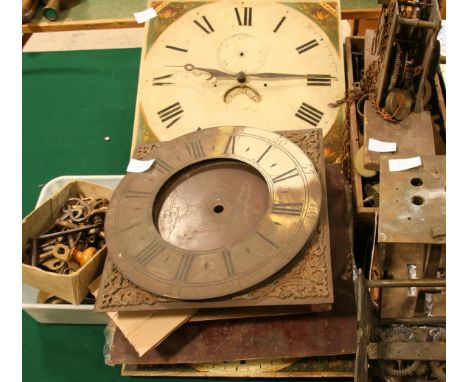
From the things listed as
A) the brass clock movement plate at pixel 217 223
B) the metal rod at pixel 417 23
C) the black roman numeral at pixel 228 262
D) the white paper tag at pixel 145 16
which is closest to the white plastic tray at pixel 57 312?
the brass clock movement plate at pixel 217 223

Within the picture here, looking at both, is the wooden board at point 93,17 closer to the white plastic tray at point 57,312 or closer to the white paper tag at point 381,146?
the white plastic tray at point 57,312

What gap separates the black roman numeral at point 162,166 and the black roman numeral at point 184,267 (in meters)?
0.37

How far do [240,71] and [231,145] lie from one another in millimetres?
718

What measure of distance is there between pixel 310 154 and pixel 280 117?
0.54 m

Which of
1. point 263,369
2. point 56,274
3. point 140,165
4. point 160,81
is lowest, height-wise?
point 263,369

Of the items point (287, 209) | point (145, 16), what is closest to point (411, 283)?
point (287, 209)

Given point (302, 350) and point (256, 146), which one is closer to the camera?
point (302, 350)

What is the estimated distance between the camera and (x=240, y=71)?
2.29m

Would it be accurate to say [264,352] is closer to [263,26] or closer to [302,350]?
[302,350]

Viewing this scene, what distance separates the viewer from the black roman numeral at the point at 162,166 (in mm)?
1708

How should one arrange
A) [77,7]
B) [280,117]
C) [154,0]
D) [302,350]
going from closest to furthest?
1. [302,350]
2. [280,117]
3. [154,0]
4. [77,7]

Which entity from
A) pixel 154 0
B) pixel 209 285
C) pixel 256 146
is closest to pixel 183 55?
pixel 154 0

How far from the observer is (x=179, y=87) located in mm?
2299

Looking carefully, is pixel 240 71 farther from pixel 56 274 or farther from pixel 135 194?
pixel 56 274
